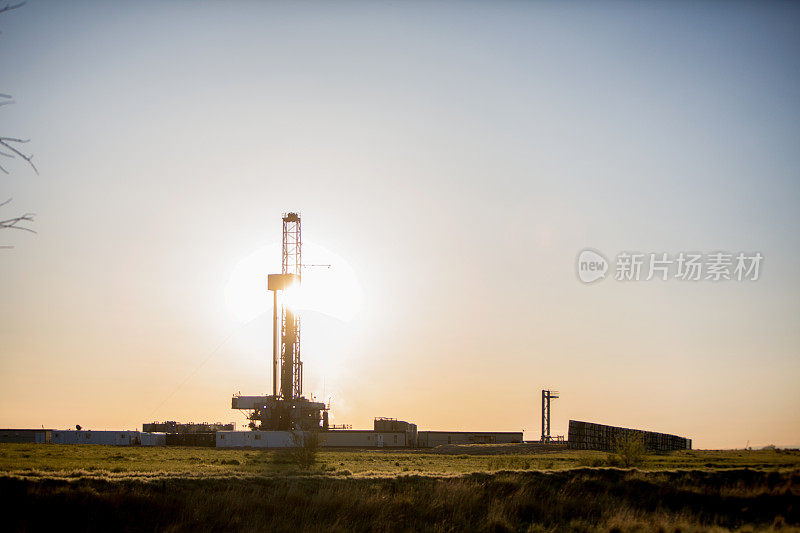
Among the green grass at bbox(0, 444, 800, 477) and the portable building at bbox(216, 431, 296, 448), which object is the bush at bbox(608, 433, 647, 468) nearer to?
the green grass at bbox(0, 444, 800, 477)

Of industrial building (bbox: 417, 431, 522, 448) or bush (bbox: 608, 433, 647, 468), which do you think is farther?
industrial building (bbox: 417, 431, 522, 448)

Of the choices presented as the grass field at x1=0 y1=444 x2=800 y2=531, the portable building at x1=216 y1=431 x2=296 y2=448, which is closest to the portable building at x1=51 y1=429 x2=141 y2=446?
the portable building at x1=216 y1=431 x2=296 y2=448

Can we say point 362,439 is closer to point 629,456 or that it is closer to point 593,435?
point 593,435

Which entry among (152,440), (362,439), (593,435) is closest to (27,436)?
(152,440)

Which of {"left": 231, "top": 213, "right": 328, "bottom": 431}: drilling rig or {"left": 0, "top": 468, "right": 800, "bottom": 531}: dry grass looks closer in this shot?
{"left": 0, "top": 468, "right": 800, "bottom": 531}: dry grass

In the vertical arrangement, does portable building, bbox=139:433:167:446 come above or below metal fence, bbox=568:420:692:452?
below

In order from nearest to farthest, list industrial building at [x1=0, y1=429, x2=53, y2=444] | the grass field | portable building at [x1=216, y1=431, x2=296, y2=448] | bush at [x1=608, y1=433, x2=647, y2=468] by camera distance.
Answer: the grass field < bush at [x1=608, y1=433, x2=647, y2=468] < portable building at [x1=216, y1=431, x2=296, y2=448] < industrial building at [x1=0, y1=429, x2=53, y2=444]

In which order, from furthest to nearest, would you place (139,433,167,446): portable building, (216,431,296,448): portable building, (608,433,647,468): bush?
(139,433,167,446): portable building
(216,431,296,448): portable building
(608,433,647,468): bush

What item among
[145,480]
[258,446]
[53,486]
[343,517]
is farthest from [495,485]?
[258,446]

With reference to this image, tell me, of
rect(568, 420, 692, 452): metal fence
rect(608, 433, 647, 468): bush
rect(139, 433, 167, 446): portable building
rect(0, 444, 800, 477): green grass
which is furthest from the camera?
rect(139, 433, 167, 446): portable building

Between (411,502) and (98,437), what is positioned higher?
(411,502)

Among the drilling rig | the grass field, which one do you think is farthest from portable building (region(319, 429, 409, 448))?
Result: the grass field

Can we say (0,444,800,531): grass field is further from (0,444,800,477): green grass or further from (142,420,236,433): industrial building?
(142,420,236,433): industrial building

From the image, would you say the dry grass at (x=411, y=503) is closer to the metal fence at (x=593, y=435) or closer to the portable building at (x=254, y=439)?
the metal fence at (x=593, y=435)
